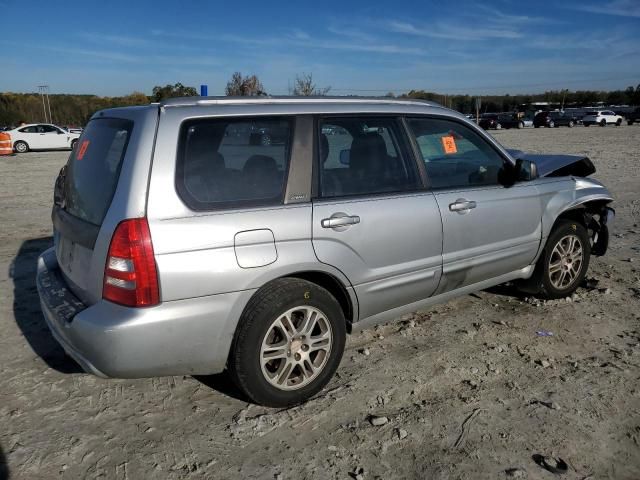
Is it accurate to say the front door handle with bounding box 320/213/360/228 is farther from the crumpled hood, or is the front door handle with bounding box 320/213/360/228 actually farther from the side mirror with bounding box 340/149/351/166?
the crumpled hood

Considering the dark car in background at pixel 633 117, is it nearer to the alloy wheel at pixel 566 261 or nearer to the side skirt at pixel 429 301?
the alloy wheel at pixel 566 261

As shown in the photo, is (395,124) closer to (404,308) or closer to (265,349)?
(404,308)

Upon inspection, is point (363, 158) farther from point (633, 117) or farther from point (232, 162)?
point (633, 117)

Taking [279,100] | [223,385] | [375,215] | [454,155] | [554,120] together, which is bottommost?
[223,385]

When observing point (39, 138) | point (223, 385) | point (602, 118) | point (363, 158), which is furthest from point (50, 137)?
point (602, 118)

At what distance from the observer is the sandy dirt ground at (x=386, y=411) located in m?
2.66

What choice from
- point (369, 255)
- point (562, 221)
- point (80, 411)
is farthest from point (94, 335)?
point (562, 221)

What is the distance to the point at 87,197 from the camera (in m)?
3.01

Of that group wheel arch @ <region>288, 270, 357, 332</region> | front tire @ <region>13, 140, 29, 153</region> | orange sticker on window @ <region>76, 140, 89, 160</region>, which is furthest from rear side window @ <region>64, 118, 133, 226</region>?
front tire @ <region>13, 140, 29, 153</region>

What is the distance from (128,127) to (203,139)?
1.33 ft

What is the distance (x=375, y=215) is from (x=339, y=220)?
30 centimetres

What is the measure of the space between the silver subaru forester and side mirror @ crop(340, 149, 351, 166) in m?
0.02

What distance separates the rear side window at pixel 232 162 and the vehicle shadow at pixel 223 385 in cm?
123

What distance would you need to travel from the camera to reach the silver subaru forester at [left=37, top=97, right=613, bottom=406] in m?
2.66
